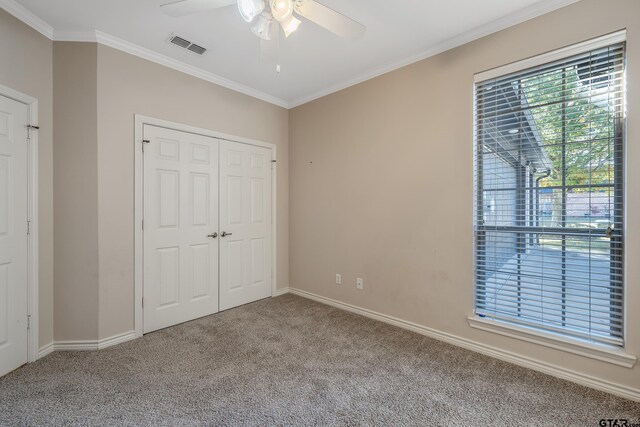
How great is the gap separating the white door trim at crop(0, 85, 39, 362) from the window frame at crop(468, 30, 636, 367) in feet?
11.5

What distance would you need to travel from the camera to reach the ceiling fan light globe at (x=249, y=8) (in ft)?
4.95

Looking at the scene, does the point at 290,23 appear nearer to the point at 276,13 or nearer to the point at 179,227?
the point at 276,13

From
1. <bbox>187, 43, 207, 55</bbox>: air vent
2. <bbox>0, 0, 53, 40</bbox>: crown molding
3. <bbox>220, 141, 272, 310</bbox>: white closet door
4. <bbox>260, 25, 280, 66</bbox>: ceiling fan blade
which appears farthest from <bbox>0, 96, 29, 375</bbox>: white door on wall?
<bbox>260, 25, 280, 66</bbox>: ceiling fan blade

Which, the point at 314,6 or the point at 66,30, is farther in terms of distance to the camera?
the point at 66,30

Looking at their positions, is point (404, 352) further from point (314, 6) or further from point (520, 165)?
point (314, 6)

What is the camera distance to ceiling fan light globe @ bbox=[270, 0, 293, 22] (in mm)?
1577

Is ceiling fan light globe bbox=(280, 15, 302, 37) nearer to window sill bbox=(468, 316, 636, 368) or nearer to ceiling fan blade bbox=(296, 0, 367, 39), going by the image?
ceiling fan blade bbox=(296, 0, 367, 39)

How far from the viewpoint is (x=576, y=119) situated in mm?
1990

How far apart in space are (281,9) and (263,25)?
20 cm

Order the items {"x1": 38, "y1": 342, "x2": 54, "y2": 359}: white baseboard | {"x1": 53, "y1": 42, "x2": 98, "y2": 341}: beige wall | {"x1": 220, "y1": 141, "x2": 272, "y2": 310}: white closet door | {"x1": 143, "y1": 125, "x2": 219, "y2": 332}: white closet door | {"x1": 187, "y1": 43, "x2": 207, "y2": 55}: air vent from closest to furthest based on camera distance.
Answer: {"x1": 38, "y1": 342, "x2": 54, "y2": 359}: white baseboard
{"x1": 53, "y1": 42, "x2": 98, "y2": 341}: beige wall
{"x1": 187, "y1": 43, "x2": 207, "y2": 55}: air vent
{"x1": 143, "y1": 125, "x2": 219, "y2": 332}: white closet door
{"x1": 220, "y1": 141, "x2": 272, "y2": 310}: white closet door

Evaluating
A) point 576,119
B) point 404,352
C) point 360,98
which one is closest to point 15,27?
point 360,98

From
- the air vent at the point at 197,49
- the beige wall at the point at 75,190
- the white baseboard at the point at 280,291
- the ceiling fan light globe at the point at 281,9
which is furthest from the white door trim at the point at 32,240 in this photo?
the white baseboard at the point at 280,291

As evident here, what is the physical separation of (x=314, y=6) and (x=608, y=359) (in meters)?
2.86

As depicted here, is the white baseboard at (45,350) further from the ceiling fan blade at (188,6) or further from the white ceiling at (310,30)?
the ceiling fan blade at (188,6)
